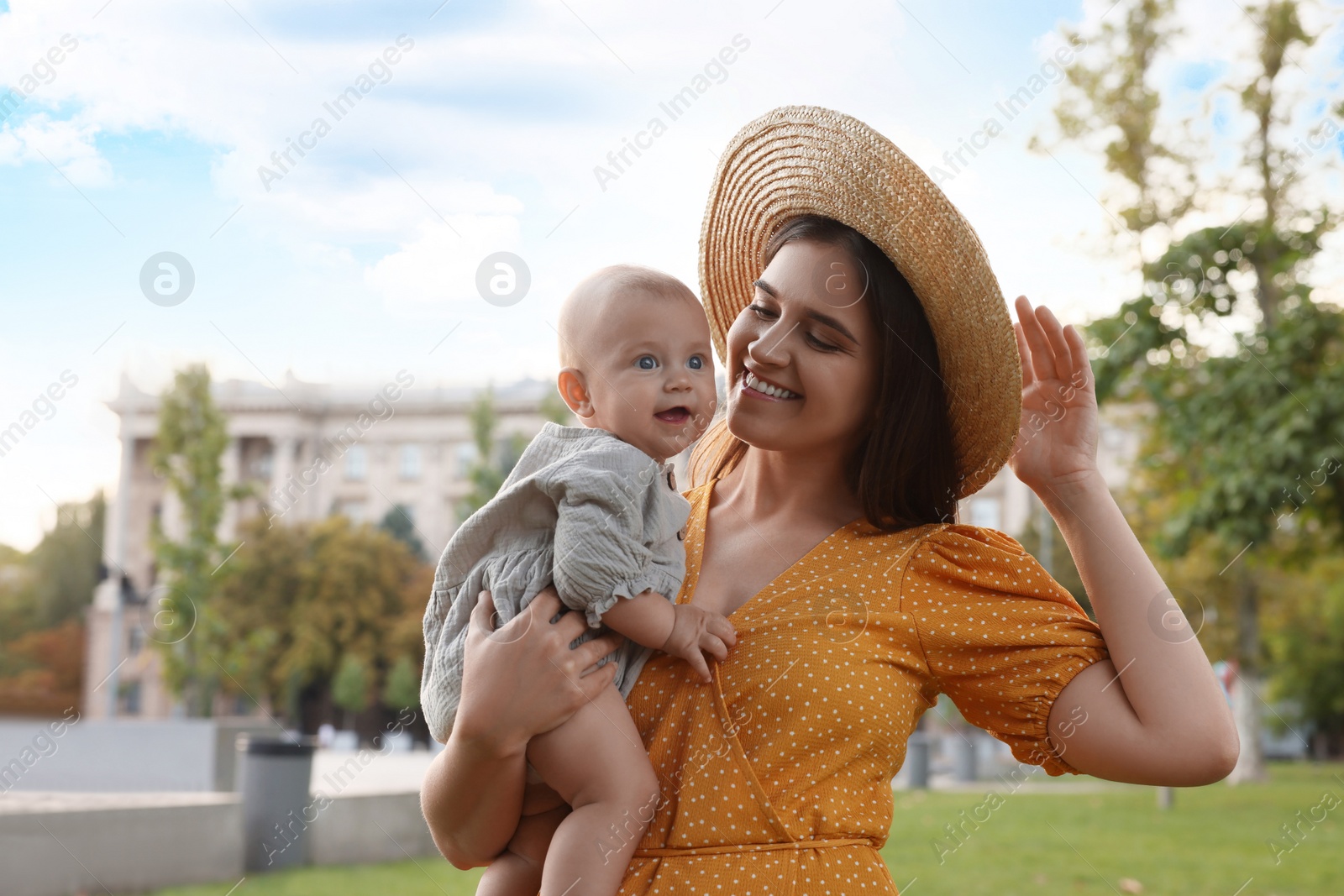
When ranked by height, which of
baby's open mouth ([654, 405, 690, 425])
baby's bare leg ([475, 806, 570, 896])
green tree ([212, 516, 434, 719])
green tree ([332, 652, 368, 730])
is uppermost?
baby's open mouth ([654, 405, 690, 425])

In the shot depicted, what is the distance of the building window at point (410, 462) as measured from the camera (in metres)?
36.9

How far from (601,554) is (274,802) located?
639cm

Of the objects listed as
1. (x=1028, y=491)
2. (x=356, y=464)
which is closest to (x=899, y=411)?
(x=1028, y=491)

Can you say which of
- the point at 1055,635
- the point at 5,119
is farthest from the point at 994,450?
the point at 5,119

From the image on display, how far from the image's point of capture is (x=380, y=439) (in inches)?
1486

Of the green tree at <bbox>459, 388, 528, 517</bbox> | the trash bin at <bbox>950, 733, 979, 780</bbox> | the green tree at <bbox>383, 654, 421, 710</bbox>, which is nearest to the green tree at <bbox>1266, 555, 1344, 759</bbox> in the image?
the trash bin at <bbox>950, 733, 979, 780</bbox>

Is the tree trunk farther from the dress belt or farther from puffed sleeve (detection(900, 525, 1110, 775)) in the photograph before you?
the dress belt

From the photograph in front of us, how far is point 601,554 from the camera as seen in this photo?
5.34ft

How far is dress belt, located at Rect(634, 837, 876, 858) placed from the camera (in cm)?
164

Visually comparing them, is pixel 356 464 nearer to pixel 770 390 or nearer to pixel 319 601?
pixel 319 601

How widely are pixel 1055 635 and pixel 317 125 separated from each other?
3054mm

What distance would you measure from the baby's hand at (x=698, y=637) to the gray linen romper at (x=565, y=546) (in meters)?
0.06

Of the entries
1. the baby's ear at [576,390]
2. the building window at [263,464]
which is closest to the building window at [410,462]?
the building window at [263,464]

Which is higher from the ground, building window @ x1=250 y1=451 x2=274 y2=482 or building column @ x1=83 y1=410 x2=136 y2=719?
building window @ x1=250 y1=451 x2=274 y2=482
